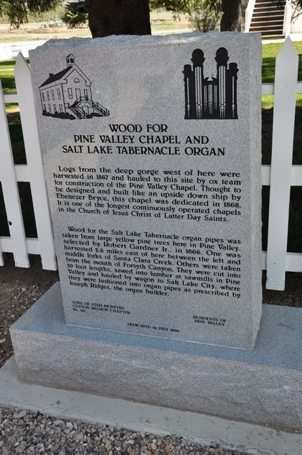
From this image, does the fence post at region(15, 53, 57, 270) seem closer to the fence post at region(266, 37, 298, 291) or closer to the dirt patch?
the dirt patch

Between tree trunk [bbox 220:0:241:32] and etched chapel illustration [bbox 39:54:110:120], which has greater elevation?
tree trunk [bbox 220:0:241:32]

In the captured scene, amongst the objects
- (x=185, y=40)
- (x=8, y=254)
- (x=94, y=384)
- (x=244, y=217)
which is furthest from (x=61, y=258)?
(x=8, y=254)

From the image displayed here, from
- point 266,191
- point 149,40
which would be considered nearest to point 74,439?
point 149,40

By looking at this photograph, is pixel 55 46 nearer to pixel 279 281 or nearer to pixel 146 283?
pixel 146 283

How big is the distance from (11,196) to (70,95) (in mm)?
1527

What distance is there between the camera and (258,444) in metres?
2.33

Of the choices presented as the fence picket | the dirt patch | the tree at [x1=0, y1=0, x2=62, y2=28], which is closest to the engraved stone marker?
the dirt patch

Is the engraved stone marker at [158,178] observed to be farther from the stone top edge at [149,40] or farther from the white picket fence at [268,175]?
the white picket fence at [268,175]

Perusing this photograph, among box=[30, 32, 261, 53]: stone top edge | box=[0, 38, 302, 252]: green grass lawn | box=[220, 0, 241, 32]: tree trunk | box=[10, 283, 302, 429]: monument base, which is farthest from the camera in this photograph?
box=[220, 0, 241, 32]: tree trunk

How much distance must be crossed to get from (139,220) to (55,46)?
2.92 feet

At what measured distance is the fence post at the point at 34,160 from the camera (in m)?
3.25

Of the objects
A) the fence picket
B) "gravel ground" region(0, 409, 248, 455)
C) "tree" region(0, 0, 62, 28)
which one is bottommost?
"gravel ground" region(0, 409, 248, 455)

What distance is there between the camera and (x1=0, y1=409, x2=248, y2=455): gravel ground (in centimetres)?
236

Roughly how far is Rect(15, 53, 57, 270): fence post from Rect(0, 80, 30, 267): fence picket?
139 mm
